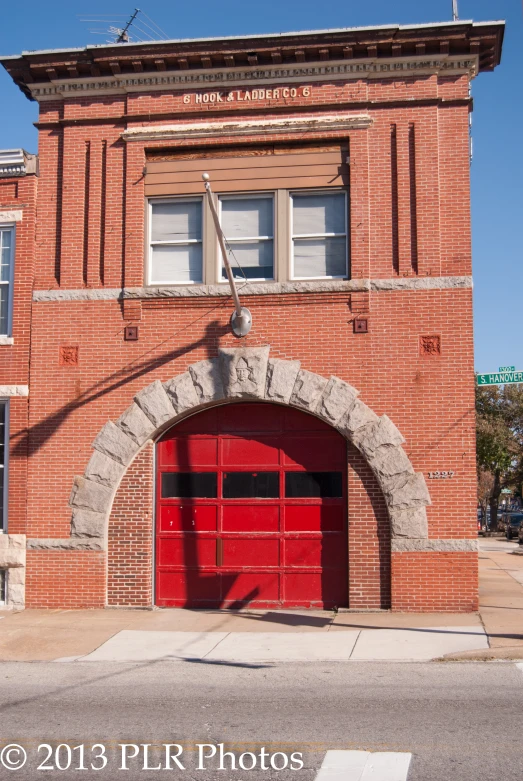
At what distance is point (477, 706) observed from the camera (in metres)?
7.34

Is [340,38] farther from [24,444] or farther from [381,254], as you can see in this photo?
[24,444]

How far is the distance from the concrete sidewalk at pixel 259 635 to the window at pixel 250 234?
18.1 feet

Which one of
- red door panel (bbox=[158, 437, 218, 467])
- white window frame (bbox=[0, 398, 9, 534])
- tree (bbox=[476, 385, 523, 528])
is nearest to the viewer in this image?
red door panel (bbox=[158, 437, 218, 467])

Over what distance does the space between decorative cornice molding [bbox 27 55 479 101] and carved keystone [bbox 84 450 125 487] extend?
6240mm

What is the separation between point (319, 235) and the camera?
13.3 m

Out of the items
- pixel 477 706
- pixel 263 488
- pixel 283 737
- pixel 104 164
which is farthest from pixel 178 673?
pixel 104 164

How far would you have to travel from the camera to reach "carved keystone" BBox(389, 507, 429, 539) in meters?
12.3

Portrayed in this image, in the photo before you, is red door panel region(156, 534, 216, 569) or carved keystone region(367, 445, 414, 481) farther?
red door panel region(156, 534, 216, 569)

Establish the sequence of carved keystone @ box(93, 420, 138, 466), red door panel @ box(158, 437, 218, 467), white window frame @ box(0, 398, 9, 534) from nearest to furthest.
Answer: carved keystone @ box(93, 420, 138, 466)
red door panel @ box(158, 437, 218, 467)
white window frame @ box(0, 398, 9, 534)

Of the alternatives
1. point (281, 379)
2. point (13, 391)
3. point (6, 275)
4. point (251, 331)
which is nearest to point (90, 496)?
point (13, 391)

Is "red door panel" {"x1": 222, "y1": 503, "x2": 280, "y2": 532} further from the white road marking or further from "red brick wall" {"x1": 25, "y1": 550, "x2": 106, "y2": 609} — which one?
the white road marking

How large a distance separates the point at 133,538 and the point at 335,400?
392 centimetres

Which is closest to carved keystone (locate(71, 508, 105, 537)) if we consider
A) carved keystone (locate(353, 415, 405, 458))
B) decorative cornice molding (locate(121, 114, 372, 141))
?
carved keystone (locate(353, 415, 405, 458))

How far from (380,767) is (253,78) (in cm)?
1108
